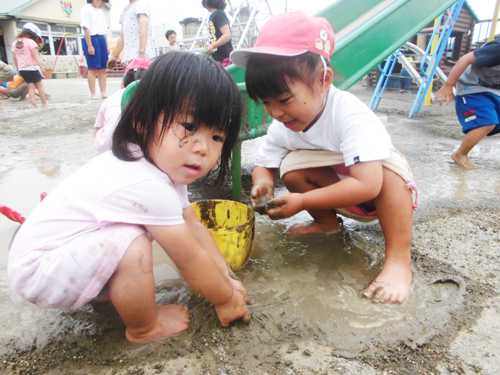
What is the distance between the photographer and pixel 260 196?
1688 millimetres

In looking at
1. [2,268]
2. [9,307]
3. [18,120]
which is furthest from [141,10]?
[9,307]

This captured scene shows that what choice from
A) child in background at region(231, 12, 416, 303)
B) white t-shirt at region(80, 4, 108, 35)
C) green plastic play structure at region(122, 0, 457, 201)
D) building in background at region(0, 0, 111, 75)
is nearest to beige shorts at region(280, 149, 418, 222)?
child in background at region(231, 12, 416, 303)

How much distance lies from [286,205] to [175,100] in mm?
600

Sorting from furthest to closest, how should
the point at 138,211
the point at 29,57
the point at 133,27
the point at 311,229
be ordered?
the point at 29,57 → the point at 133,27 → the point at 311,229 → the point at 138,211

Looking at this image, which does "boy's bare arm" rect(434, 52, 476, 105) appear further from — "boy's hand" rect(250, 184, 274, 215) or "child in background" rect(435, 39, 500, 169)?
"boy's hand" rect(250, 184, 274, 215)

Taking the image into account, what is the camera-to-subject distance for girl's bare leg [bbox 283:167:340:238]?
5.71 feet

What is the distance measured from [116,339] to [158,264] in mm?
465

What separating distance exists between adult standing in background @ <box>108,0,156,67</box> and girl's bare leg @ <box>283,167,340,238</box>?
2834mm

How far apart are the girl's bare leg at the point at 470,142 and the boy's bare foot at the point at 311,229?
1.73 metres

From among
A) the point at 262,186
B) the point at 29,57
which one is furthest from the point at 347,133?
the point at 29,57

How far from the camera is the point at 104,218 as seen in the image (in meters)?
1.03

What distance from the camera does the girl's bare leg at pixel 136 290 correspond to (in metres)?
1.04

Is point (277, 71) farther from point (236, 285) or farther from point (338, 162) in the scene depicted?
point (236, 285)

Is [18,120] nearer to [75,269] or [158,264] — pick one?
[158,264]
